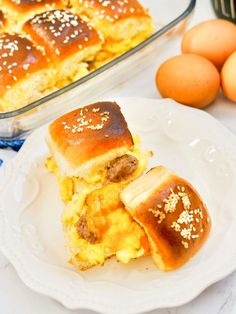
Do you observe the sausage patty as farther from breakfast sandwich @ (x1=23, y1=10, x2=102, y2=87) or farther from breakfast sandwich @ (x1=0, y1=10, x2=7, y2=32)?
breakfast sandwich @ (x1=0, y1=10, x2=7, y2=32)

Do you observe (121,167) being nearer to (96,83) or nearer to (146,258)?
(146,258)

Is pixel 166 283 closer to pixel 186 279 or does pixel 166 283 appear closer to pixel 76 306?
pixel 186 279

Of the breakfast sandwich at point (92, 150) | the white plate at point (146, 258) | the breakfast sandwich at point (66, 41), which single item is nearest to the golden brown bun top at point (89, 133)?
the breakfast sandwich at point (92, 150)

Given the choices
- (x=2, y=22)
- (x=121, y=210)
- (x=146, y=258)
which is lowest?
(x=146, y=258)

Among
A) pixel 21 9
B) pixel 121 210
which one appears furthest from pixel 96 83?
pixel 121 210

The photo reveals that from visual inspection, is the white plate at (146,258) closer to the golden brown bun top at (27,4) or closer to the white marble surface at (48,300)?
the white marble surface at (48,300)

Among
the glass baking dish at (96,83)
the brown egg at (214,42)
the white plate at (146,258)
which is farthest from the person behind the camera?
the brown egg at (214,42)

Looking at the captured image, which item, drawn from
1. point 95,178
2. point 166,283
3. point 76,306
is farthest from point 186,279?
point 95,178
